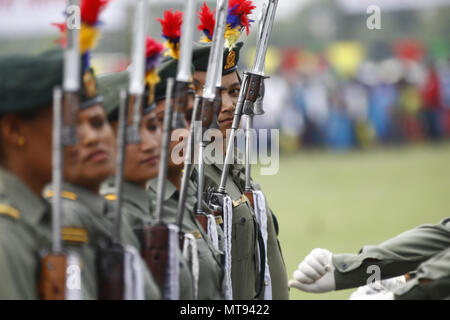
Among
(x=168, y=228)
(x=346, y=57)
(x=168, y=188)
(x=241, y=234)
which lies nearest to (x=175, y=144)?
(x=168, y=188)

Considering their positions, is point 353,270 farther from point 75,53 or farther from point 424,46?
point 424,46

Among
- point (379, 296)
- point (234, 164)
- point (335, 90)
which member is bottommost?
point (379, 296)

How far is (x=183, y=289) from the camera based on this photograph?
11.3 ft

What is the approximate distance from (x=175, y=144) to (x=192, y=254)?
1.83ft

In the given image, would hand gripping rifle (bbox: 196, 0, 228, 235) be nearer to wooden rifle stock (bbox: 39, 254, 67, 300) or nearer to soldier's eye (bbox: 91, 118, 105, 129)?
soldier's eye (bbox: 91, 118, 105, 129)

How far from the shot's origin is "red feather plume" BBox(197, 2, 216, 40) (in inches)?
187

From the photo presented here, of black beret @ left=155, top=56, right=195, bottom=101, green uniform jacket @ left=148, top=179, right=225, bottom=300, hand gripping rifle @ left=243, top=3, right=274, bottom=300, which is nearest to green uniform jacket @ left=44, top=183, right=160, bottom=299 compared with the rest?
green uniform jacket @ left=148, top=179, right=225, bottom=300

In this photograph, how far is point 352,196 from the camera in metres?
16.2

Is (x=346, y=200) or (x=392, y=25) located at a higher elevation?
(x=392, y=25)

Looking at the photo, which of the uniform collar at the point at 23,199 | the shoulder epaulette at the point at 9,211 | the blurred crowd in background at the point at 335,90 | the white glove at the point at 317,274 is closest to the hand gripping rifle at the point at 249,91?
the white glove at the point at 317,274

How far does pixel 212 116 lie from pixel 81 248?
45.9 inches

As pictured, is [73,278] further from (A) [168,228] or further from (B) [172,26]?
(B) [172,26]

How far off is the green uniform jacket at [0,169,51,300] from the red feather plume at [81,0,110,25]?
57 centimetres

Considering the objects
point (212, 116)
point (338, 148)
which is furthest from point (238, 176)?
point (338, 148)
